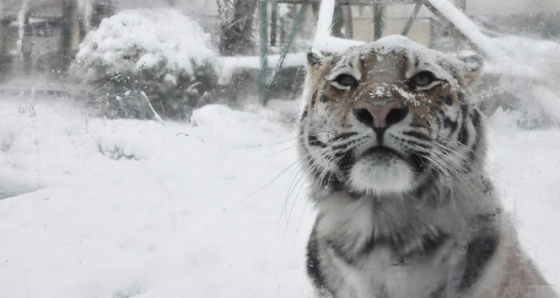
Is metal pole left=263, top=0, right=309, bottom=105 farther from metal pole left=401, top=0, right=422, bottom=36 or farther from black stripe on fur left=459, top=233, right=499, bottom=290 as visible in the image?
black stripe on fur left=459, top=233, right=499, bottom=290

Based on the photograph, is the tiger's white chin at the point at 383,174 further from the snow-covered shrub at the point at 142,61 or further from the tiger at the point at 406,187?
the snow-covered shrub at the point at 142,61

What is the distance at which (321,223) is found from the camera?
1935mm

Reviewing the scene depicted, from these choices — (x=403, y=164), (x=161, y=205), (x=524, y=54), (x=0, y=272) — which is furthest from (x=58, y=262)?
(x=524, y=54)

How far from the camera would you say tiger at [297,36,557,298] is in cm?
162

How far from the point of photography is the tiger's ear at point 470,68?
1.94m

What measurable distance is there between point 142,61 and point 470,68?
2795 millimetres

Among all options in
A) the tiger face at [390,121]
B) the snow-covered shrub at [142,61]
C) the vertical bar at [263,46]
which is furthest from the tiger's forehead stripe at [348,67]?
the snow-covered shrub at [142,61]

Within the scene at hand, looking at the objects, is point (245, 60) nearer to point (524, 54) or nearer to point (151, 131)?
point (151, 131)

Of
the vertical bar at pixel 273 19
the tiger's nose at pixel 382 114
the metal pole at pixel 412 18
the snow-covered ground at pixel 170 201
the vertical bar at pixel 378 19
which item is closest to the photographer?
the tiger's nose at pixel 382 114

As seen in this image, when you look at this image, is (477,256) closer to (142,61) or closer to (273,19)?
(273,19)

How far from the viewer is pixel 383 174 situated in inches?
63.4

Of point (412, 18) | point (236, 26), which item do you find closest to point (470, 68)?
point (412, 18)

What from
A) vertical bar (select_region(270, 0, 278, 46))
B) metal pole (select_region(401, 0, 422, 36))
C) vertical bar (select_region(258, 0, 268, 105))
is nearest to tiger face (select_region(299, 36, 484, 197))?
metal pole (select_region(401, 0, 422, 36))

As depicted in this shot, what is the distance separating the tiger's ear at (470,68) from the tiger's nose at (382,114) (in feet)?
1.52
